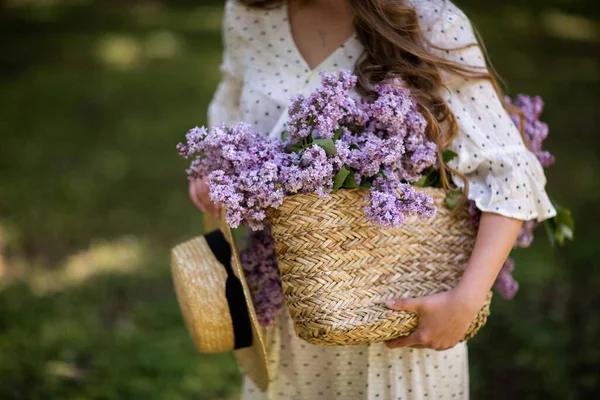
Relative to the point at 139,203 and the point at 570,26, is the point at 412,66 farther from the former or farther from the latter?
the point at 570,26

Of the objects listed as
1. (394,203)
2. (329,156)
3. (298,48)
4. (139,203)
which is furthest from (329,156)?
(139,203)

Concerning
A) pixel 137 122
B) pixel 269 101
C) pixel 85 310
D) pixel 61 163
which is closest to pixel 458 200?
pixel 269 101

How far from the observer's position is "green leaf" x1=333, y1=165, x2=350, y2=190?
172cm

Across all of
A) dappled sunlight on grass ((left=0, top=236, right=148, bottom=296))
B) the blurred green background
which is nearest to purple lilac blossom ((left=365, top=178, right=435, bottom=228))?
the blurred green background

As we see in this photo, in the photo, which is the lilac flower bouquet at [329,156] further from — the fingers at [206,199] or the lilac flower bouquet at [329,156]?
the fingers at [206,199]

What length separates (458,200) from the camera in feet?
6.38

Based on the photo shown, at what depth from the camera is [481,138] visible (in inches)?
76.6

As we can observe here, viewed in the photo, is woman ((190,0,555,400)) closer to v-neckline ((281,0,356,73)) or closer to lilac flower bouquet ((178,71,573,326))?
v-neckline ((281,0,356,73))

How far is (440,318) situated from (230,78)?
3.69ft

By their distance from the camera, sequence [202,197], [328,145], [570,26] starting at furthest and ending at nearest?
[570,26] → [202,197] → [328,145]

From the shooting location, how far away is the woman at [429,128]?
75.0 inches

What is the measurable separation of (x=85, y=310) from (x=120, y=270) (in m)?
0.60

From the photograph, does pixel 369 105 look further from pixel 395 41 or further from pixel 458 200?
pixel 458 200

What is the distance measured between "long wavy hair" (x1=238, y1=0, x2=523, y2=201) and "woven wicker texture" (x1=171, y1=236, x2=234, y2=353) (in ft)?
2.27
